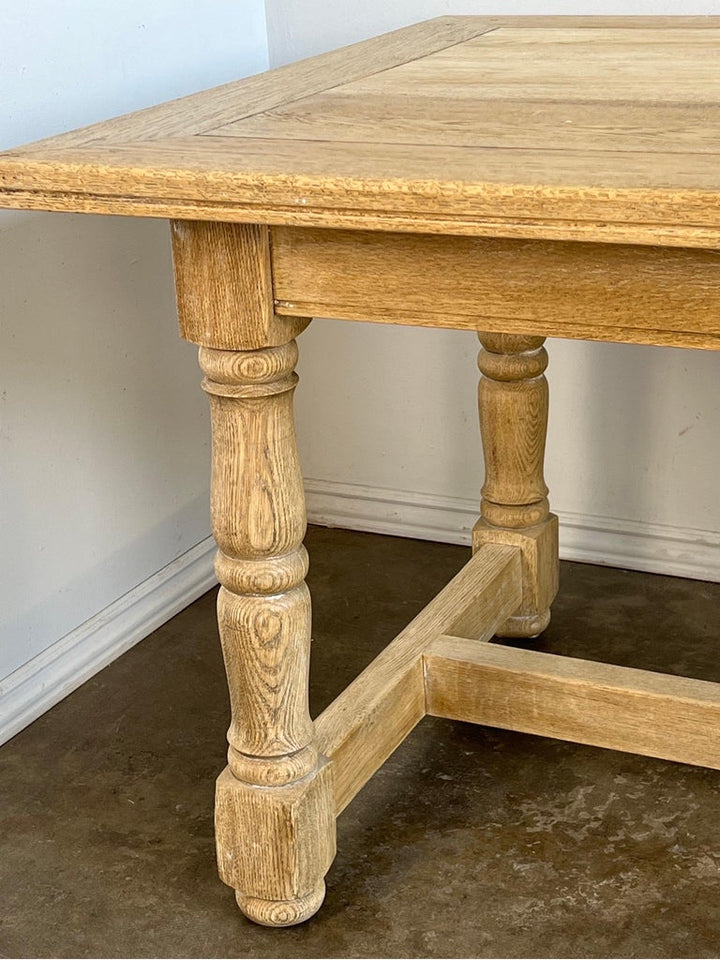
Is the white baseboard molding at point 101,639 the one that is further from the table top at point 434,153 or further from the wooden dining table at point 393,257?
the table top at point 434,153

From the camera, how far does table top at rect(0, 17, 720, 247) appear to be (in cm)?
88

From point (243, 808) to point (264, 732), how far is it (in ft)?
0.28

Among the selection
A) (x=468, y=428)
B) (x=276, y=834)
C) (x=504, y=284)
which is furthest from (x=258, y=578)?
(x=468, y=428)

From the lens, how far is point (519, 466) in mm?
1742

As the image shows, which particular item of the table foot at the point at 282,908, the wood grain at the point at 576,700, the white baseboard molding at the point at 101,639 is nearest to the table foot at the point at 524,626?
the wood grain at the point at 576,700

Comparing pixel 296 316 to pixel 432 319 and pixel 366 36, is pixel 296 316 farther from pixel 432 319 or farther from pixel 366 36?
pixel 366 36

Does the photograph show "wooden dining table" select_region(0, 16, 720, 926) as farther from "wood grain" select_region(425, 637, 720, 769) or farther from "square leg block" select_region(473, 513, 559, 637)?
"square leg block" select_region(473, 513, 559, 637)

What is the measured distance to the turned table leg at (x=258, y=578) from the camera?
3.62 feet

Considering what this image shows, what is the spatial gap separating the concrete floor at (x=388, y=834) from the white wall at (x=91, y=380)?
3.7 inches

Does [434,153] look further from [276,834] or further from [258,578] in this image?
[276,834]

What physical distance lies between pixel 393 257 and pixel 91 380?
0.83 metres

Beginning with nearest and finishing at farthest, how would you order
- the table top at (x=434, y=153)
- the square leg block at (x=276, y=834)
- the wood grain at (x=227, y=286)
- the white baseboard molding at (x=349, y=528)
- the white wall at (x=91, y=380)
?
the table top at (x=434, y=153), the wood grain at (x=227, y=286), the square leg block at (x=276, y=834), the white wall at (x=91, y=380), the white baseboard molding at (x=349, y=528)

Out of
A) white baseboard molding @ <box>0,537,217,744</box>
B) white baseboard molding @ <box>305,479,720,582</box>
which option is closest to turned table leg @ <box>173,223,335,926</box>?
white baseboard molding @ <box>0,537,217,744</box>

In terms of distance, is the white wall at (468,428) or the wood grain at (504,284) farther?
the white wall at (468,428)
